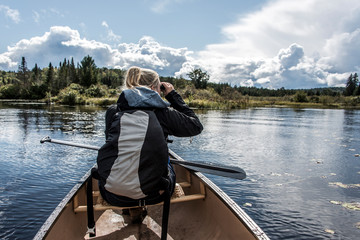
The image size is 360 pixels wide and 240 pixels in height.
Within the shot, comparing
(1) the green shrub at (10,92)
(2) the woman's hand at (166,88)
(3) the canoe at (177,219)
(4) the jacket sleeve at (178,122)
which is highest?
(1) the green shrub at (10,92)

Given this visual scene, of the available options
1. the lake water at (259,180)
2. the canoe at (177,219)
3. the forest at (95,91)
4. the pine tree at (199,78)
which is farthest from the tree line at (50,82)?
the canoe at (177,219)

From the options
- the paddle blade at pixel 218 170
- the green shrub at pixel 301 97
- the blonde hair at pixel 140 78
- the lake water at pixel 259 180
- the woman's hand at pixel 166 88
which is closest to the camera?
the blonde hair at pixel 140 78

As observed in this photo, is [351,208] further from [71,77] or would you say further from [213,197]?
[71,77]

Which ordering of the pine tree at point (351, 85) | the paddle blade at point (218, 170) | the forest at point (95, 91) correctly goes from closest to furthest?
the paddle blade at point (218, 170), the forest at point (95, 91), the pine tree at point (351, 85)

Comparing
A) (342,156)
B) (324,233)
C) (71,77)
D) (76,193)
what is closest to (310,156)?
(342,156)

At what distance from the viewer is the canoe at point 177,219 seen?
242 centimetres

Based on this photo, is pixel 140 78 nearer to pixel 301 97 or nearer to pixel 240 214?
pixel 240 214

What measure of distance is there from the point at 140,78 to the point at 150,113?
19.1 inches

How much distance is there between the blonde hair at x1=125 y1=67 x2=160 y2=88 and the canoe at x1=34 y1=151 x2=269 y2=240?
3.88 ft

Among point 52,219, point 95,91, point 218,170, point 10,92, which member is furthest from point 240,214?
point 10,92

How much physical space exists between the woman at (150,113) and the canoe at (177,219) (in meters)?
0.46

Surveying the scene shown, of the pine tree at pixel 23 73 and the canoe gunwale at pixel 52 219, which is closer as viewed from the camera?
the canoe gunwale at pixel 52 219

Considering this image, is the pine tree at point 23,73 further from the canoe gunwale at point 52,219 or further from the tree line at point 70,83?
the canoe gunwale at point 52,219

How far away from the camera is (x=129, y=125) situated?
6.54ft
